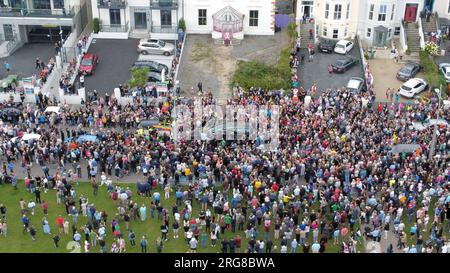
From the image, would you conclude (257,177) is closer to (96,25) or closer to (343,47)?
(343,47)

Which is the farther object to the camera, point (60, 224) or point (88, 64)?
point (88, 64)

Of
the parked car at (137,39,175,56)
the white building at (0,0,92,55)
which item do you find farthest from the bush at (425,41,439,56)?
the white building at (0,0,92,55)

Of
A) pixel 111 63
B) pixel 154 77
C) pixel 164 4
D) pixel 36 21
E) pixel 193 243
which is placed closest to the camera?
pixel 193 243

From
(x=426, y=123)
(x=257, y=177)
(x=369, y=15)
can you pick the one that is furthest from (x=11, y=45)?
(x=426, y=123)

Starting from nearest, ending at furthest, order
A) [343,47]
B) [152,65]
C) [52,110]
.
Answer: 1. [52,110]
2. [152,65]
3. [343,47]

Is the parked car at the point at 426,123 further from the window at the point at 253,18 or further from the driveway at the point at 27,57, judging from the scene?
the driveway at the point at 27,57

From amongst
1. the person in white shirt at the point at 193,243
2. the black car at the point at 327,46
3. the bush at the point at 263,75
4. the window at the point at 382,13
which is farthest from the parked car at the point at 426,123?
the person in white shirt at the point at 193,243
